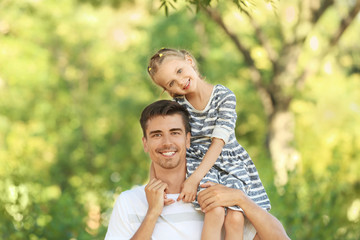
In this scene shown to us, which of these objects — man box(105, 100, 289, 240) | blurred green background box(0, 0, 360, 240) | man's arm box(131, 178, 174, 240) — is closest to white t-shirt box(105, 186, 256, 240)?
man box(105, 100, 289, 240)

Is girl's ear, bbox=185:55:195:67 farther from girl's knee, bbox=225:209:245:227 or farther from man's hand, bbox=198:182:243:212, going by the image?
girl's knee, bbox=225:209:245:227

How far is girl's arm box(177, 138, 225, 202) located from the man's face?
137 millimetres

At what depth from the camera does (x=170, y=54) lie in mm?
3420

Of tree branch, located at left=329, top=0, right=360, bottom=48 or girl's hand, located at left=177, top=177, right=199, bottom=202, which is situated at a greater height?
tree branch, located at left=329, top=0, right=360, bottom=48

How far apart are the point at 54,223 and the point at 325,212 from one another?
3.23 meters

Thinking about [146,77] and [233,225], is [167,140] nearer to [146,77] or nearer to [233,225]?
[233,225]

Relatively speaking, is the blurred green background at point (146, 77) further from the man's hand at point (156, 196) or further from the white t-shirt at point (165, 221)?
the man's hand at point (156, 196)

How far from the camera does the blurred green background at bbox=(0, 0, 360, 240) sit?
13172 mm

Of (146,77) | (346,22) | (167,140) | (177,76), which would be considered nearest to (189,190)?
(167,140)

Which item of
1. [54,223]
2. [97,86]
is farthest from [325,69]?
[54,223]

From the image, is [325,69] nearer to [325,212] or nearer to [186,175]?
[325,212]

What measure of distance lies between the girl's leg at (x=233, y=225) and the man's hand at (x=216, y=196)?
6 centimetres

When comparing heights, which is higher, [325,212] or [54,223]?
[325,212]

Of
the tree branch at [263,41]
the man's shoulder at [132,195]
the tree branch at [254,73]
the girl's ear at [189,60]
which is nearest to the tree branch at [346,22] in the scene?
the tree branch at [263,41]
